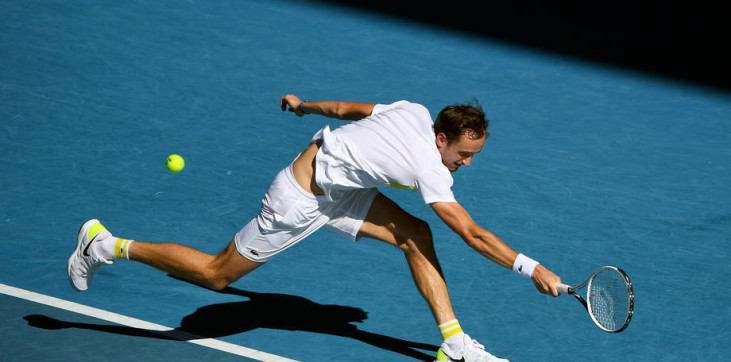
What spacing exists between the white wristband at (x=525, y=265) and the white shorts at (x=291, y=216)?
982mm

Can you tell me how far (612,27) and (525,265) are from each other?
6.89m

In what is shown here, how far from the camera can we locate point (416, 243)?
4.98 metres

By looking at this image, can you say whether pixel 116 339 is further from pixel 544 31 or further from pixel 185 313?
pixel 544 31

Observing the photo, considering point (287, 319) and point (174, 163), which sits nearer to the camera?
point (287, 319)

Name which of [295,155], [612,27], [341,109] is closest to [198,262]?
[341,109]

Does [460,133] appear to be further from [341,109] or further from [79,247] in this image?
[79,247]

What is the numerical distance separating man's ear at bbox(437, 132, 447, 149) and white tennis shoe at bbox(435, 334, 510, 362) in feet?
3.33

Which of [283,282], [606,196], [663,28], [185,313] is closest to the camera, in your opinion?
[185,313]

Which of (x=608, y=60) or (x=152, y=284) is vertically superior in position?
(x=608, y=60)

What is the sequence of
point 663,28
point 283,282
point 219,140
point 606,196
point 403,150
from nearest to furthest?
point 403,150, point 283,282, point 606,196, point 219,140, point 663,28

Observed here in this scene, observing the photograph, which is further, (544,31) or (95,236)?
(544,31)

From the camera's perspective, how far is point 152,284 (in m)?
5.80

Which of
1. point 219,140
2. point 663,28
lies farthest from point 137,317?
point 663,28

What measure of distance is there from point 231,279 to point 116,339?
726 millimetres
